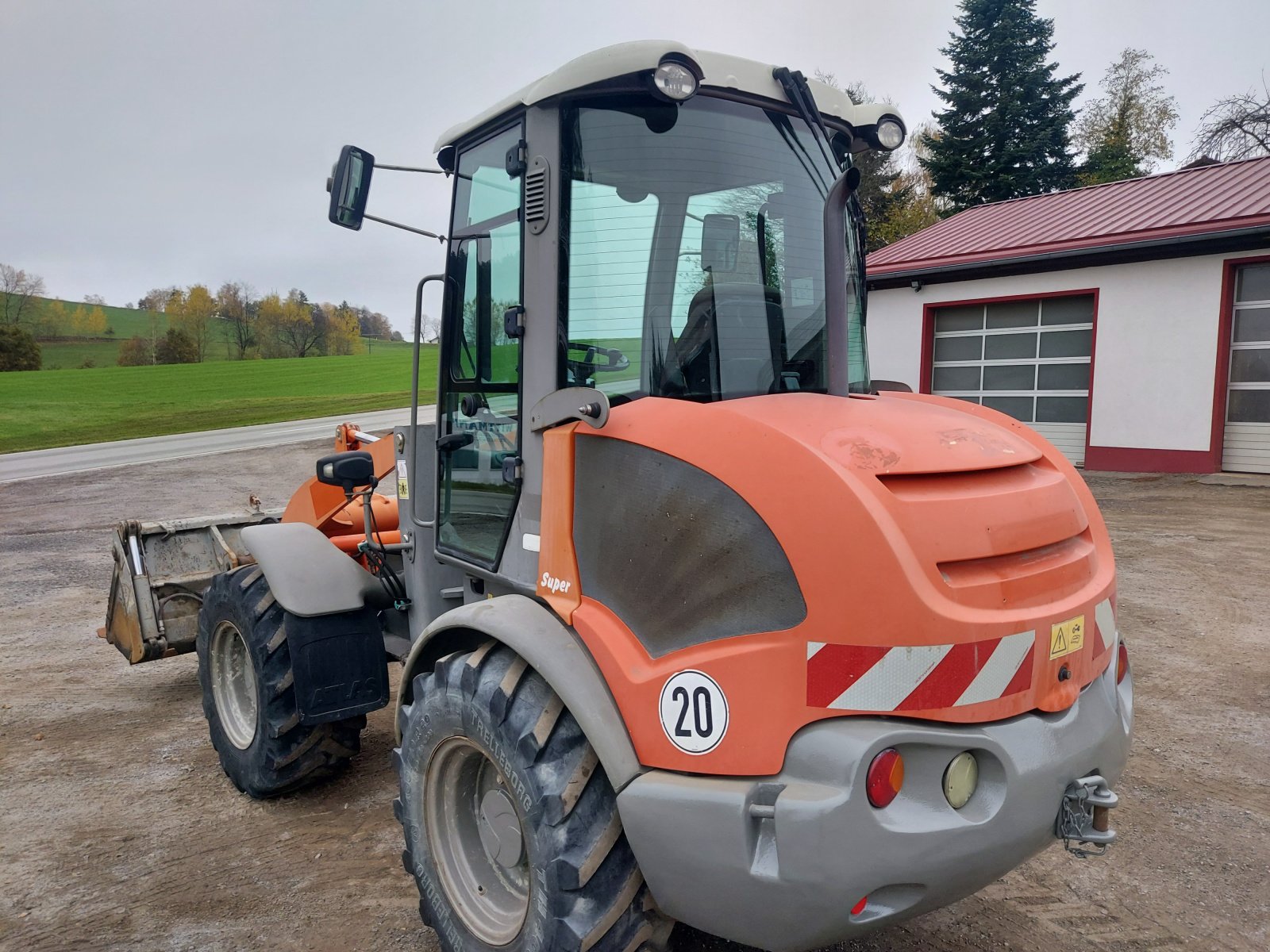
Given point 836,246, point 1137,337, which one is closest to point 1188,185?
point 1137,337

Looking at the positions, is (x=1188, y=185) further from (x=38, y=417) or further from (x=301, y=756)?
(x=38, y=417)

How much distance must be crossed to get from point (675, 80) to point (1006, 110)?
1231 inches

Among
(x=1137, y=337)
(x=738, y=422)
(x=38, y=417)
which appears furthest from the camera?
(x=38, y=417)

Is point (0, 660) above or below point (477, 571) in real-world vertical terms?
below

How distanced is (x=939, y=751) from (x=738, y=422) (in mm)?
846

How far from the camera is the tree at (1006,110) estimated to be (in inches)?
1150

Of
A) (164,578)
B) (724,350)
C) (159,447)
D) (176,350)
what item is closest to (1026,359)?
(164,578)

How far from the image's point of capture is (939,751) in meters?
1.97

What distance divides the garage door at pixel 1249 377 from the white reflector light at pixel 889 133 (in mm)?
12089

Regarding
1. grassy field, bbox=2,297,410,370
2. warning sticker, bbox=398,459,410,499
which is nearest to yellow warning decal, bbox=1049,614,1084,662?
warning sticker, bbox=398,459,410,499

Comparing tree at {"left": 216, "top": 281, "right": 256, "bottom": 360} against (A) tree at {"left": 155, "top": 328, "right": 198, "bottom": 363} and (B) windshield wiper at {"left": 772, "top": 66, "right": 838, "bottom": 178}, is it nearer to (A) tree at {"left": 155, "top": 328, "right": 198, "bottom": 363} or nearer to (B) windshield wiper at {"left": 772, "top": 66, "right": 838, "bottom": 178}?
(A) tree at {"left": 155, "top": 328, "right": 198, "bottom": 363}

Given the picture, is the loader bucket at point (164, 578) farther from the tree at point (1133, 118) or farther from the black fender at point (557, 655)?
the tree at point (1133, 118)

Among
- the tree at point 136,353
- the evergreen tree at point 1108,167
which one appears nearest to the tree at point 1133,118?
the evergreen tree at point 1108,167

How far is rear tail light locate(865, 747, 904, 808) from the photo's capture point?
1911 millimetres
